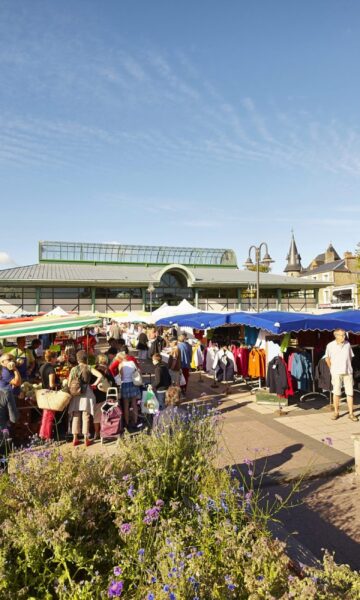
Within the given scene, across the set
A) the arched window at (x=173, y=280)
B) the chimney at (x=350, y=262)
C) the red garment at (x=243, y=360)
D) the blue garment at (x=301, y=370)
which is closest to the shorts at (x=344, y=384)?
the blue garment at (x=301, y=370)

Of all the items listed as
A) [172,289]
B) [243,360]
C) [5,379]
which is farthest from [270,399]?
[172,289]

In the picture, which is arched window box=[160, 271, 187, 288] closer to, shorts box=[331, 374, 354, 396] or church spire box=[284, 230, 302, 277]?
shorts box=[331, 374, 354, 396]

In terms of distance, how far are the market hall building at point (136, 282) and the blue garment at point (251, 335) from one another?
17.3 m

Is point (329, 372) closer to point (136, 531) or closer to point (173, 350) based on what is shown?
point (173, 350)

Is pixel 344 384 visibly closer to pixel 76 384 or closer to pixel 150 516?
pixel 76 384

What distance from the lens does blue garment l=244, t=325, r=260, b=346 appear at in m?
12.9

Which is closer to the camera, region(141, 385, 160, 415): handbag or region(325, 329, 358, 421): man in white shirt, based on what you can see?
region(141, 385, 160, 415): handbag

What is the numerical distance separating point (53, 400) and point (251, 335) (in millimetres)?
7420

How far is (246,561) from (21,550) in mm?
1642

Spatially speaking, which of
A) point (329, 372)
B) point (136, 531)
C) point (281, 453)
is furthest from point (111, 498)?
point (329, 372)

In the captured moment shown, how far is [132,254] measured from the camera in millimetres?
45875

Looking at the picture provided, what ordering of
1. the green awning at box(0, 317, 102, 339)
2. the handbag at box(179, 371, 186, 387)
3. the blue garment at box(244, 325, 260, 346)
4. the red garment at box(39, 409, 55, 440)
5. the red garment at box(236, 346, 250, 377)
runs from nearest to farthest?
the red garment at box(39, 409, 55, 440) < the green awning at box(0, 317, 102, 339) < the handbag at box(179, 371, 186, 387) < the red garment at box(236, 346, 250, 377) < the blue garment at box(244, 325, 260, 346)

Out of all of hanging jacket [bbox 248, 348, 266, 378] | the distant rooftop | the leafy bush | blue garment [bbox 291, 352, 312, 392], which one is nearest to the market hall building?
the distant rooftop

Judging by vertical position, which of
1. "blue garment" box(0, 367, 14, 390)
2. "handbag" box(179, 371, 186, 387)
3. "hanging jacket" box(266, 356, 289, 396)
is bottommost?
"handbag" box(179, 371, 186, 387)
